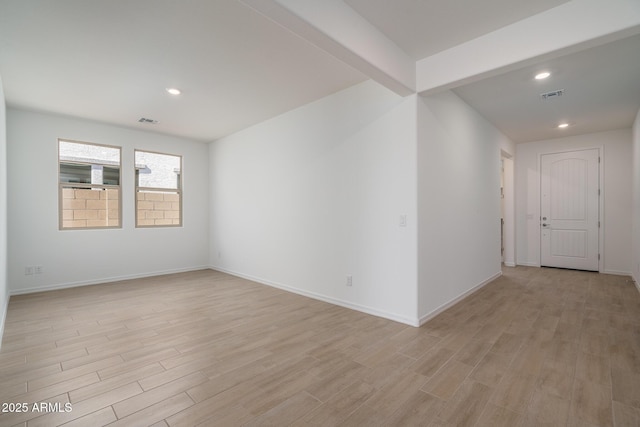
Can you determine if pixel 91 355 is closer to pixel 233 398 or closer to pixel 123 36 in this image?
pixel 233 398

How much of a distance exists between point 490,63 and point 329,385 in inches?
118

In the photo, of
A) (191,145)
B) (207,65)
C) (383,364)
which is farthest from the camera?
(191,145)

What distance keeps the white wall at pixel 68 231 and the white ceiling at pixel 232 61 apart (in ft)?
1.53

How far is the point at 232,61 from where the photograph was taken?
3068mm

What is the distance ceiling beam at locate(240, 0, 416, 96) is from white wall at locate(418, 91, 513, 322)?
1.62 ft

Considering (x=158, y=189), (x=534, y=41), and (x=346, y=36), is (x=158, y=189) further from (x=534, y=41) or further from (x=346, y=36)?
(x=534, y=41)

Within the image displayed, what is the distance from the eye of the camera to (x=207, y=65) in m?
3.15

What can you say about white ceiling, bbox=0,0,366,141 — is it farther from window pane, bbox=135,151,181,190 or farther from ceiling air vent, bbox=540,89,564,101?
ceiling air vent, bbox=540,89,564,101

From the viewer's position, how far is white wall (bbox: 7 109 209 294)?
14.8 feet

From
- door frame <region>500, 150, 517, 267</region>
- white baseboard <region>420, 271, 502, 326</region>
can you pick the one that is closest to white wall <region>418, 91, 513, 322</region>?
white baseboard <region>420, 271, 502, 326</region>

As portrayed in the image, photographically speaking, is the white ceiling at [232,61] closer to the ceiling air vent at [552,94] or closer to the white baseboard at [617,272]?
the ceiling air vent at [552,94]

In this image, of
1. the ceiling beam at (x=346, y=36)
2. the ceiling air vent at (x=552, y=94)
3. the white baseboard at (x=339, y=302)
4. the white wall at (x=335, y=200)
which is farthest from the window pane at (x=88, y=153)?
the ceiling air vent at (x=552, y=94)

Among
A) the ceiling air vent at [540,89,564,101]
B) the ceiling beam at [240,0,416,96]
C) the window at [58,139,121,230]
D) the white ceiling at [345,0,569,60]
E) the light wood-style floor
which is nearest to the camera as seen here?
the light wood-style floor

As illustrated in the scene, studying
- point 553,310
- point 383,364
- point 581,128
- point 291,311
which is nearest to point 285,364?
point 383,364
